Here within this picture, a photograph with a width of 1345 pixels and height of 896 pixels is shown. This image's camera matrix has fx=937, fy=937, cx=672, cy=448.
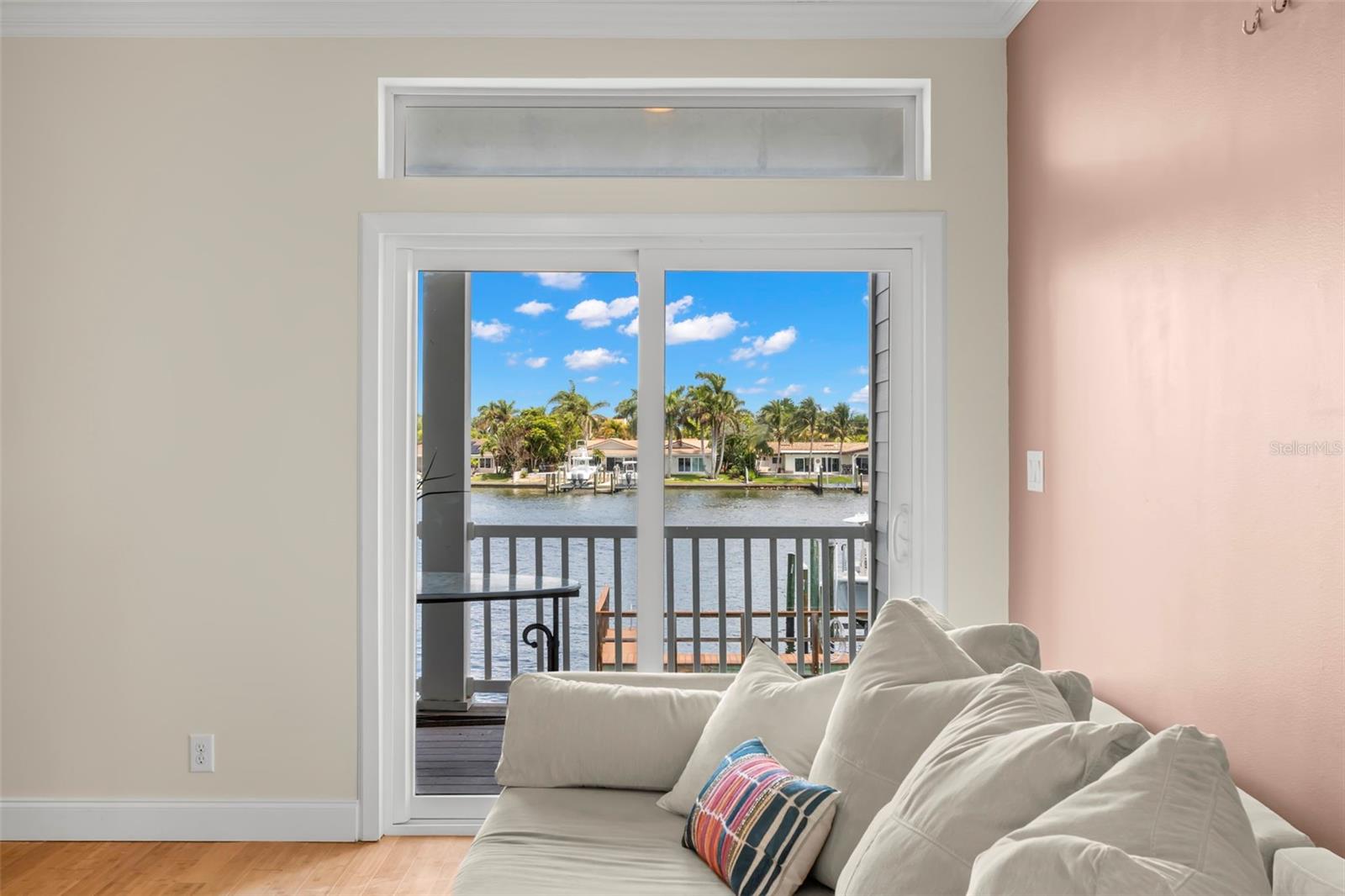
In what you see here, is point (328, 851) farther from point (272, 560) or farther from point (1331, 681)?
point (1331, 681)

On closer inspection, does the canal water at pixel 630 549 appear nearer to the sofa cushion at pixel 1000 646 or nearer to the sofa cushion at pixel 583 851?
the sofa cushion at pixel 583 851

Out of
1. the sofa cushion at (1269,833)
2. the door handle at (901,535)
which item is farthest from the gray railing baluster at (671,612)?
the sofa cushion at (1269,833)

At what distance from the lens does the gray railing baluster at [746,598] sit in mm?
3137

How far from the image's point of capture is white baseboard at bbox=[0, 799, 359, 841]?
2.97 meters

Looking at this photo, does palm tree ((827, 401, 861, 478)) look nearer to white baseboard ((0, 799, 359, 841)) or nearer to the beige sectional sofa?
the beige sectional sofa

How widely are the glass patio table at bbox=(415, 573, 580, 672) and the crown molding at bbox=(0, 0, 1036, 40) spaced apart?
176 centimetres

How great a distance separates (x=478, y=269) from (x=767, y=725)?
5.99ft

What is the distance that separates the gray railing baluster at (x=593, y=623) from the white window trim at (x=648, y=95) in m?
1.45

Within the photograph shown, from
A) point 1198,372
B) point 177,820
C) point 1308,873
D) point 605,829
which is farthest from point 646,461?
point 1308,873

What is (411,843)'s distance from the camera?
2979 millimetres

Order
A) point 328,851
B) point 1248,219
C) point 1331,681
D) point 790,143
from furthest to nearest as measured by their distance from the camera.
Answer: point 790,143 < point 328,851 < point 1248,219 < point 1331,681

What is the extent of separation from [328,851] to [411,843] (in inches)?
9.8

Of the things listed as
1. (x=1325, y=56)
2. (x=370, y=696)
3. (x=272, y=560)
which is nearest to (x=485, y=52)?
(x=272, y=560)

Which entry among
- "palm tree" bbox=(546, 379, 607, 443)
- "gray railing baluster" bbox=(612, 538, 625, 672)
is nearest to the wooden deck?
"gray railing baluster" bbox=(612, 538, 625, 672)
